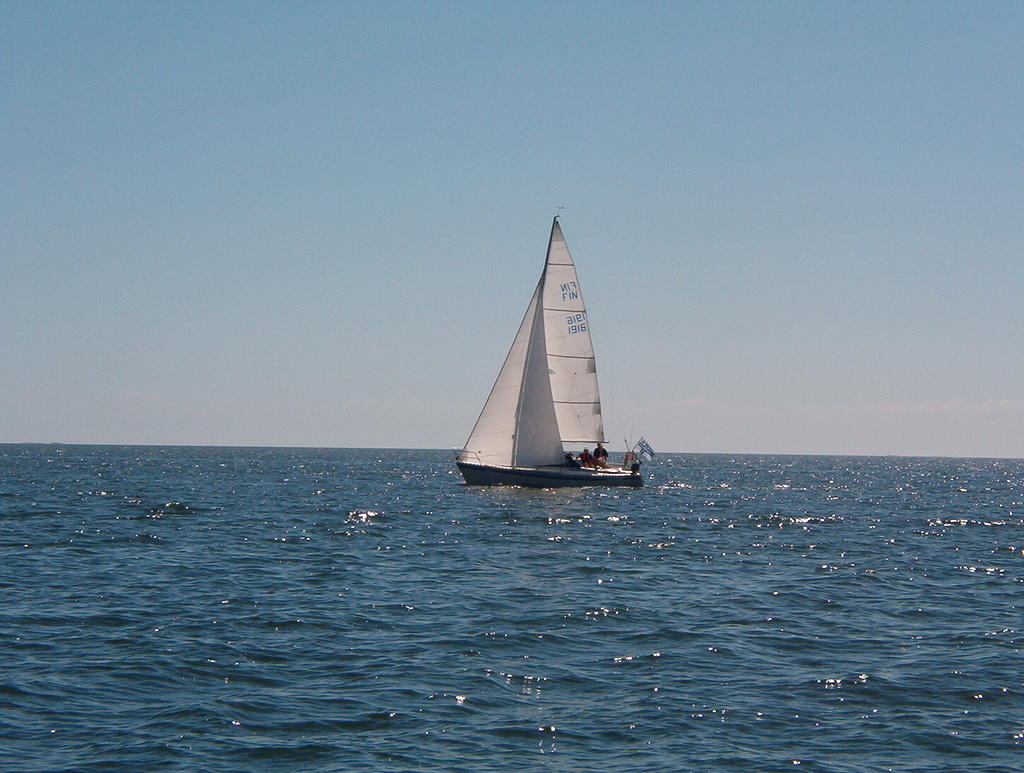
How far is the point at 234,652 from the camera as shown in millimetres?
17438

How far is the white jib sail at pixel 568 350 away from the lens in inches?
2340

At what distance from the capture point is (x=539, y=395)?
194 feet

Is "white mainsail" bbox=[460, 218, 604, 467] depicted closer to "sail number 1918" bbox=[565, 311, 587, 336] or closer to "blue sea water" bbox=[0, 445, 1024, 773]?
"sail number 1918" bbox=[565, 311, 587, 336]

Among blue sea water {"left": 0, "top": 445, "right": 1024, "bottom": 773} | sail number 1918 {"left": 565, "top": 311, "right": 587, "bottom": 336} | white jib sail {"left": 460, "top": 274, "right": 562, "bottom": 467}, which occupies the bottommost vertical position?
blue sea water {"left": 0, "top": 445, "right": 1024, "bottom": 773}

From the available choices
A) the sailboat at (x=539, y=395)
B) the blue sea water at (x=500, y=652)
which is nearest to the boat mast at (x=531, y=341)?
the sailboat at (x=539, y=395)

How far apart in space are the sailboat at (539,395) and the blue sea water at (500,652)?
21787 millimetres

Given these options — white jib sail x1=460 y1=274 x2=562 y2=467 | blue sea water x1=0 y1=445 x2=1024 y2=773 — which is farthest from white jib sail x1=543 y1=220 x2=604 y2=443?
blue sea water x1=0 y1=445 x2=1024 y2=773

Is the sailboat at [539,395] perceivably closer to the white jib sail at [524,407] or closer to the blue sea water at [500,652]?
the white jib sail at [524,407]

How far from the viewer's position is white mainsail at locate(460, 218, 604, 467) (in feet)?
194

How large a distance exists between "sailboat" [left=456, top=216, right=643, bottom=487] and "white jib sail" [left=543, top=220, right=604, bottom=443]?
5 centimetres

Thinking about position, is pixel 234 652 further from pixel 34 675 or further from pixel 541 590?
pixel 541 590

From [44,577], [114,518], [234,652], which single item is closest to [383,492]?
[114,518]

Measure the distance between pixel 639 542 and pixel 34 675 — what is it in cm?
2255

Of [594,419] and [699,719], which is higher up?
[594,419]
